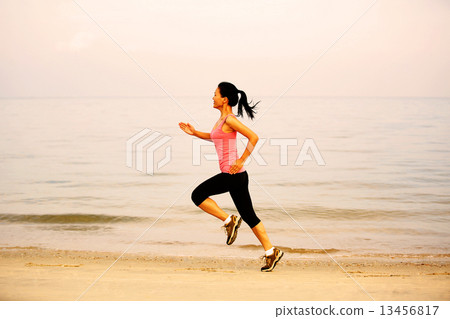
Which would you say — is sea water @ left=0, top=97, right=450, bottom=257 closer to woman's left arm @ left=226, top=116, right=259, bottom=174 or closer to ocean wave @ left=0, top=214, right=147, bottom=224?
ocean wave @ left=0, top=214, right=147, bottom=224

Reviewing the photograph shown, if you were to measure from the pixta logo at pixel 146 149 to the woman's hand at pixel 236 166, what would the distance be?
11.8 metres

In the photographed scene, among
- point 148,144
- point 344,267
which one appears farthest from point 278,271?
point 148,144

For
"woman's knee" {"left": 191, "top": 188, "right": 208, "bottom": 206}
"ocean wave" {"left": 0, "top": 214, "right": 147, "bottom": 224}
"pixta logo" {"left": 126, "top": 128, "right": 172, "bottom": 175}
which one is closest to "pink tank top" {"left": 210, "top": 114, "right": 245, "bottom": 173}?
"woman's knee" {"left": 191, "top": 188, "right": 208, "bottom": 206}

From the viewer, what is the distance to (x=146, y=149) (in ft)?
86.3

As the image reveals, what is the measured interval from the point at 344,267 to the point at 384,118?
34990 mm

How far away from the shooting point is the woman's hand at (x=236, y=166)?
16.1ft

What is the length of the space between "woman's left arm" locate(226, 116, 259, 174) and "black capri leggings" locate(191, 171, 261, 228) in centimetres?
10

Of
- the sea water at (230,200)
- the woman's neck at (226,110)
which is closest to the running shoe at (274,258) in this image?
the woman's neck at (226,110)

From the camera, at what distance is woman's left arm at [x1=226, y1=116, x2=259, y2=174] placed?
4.82 metres

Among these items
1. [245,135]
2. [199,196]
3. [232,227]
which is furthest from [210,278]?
[245,135]

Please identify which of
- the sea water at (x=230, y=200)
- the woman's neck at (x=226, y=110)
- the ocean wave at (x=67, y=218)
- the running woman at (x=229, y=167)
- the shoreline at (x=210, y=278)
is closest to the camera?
the shoreline at (x=210, y=278)

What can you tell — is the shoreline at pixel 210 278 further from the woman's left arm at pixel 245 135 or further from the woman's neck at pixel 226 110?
the woman's neck at pixel 226 110

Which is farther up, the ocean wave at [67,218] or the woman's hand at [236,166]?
the woman's hand at [236,166]

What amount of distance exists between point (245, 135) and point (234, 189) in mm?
533
